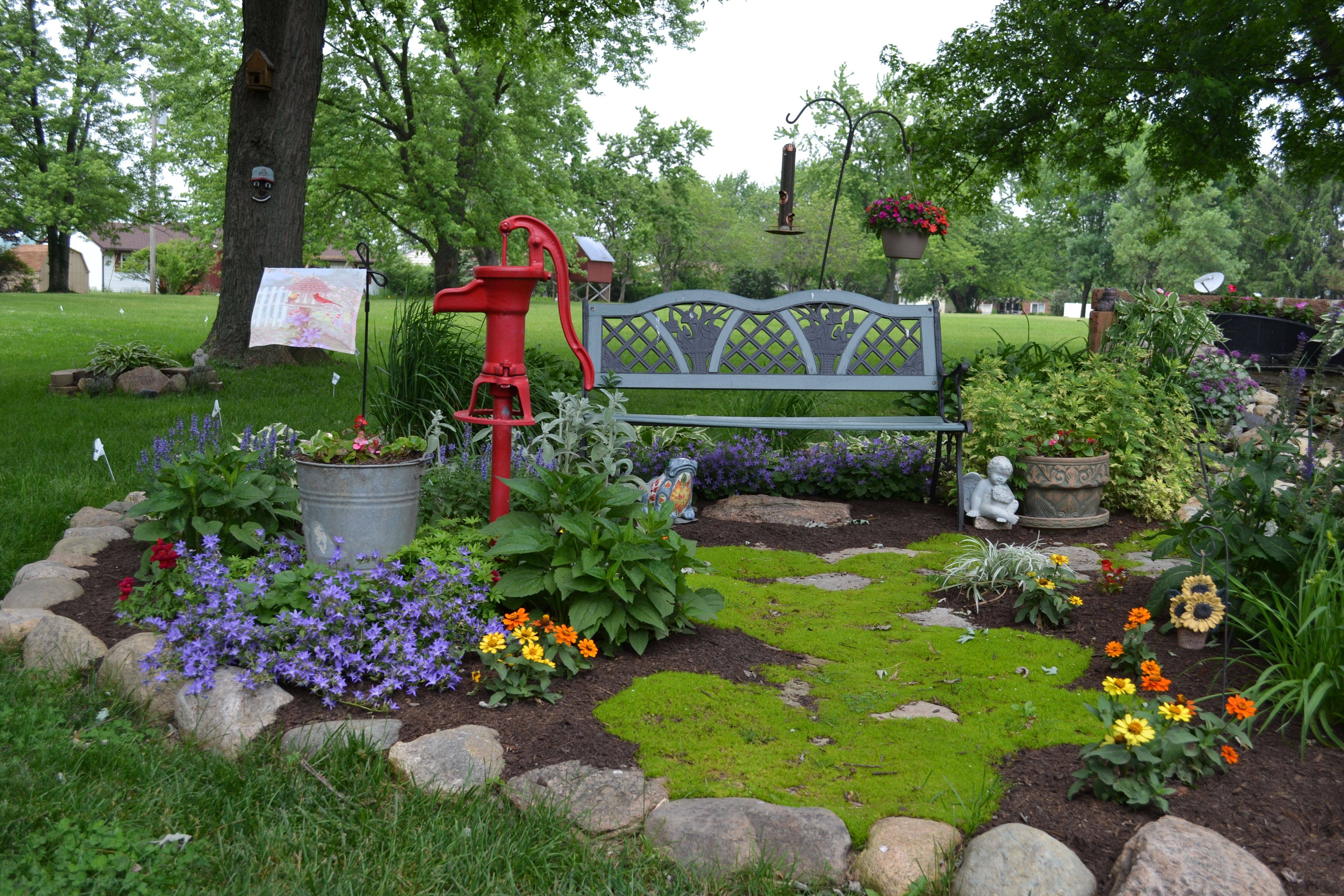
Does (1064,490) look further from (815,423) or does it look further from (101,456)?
(101,456)

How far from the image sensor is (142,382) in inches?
311

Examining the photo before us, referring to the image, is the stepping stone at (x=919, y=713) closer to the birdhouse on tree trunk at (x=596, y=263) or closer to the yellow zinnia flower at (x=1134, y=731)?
the yellow zinnia flower at (x=1134, y=731)

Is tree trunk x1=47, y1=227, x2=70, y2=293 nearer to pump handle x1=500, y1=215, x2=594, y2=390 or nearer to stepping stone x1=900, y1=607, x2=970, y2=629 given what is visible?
pump handle x1=500, y1=215, x2=594, y2=390

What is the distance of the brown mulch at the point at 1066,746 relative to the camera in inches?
79.0

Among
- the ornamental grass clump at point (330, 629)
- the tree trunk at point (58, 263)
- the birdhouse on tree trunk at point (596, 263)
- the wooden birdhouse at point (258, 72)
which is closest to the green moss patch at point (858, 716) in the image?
the ornamental grass clump at point (330, 629)

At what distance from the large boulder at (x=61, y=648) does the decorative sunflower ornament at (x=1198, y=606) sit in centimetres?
338

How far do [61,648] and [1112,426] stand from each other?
Result: 16.7 ft

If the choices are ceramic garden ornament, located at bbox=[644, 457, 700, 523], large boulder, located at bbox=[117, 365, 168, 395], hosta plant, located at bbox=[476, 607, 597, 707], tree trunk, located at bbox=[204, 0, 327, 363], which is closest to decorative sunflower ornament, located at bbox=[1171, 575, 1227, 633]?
hosta plant, located at bbox=[476, 607, 597, 707]

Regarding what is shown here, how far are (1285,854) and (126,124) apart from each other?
37.0m

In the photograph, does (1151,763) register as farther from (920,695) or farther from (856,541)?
(856,541)

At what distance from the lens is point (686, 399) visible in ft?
31.3

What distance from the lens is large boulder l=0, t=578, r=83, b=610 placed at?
3.28 metres

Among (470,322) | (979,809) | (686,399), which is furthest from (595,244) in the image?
(979,809)

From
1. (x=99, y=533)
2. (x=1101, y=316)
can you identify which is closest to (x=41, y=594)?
(x=99, y=533)
